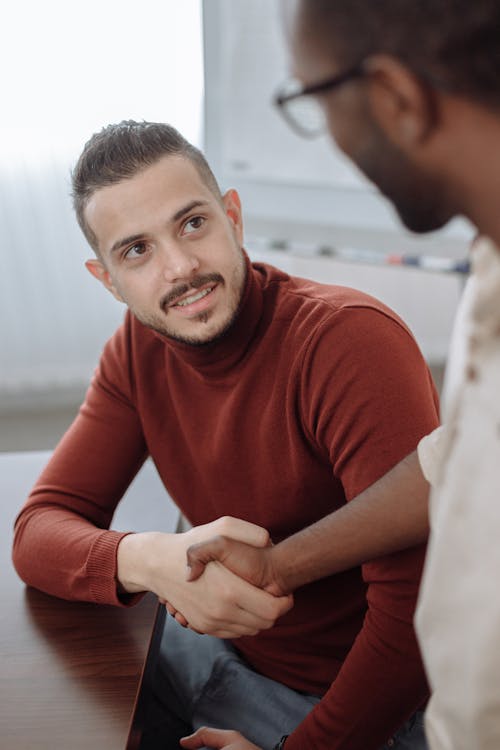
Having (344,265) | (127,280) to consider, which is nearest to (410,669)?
(127,280)

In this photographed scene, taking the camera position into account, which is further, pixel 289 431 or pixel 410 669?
pixel 289 431


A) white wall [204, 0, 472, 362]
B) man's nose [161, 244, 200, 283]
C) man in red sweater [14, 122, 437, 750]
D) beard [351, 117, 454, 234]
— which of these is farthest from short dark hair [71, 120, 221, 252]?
white wall [204, 0, 472, 362]

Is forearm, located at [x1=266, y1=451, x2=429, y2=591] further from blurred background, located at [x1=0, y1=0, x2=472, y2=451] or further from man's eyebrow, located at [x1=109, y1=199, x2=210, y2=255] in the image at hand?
blurred background, located at [x1=0, y1=0, x2=472, y2=451]

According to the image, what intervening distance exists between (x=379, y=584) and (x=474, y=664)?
0.43m

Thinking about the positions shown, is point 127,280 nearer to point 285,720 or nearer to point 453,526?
point 285,720

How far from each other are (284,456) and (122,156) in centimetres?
50

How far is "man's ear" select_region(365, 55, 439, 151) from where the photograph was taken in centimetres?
59

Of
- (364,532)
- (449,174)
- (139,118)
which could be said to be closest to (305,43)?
(449,174)

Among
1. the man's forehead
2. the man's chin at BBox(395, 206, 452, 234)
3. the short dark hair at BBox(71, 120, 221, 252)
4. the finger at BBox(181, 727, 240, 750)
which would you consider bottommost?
the finger at BBox(181, 727, 240, 750)

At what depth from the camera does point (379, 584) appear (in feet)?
3.42

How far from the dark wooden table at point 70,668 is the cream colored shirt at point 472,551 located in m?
0.38

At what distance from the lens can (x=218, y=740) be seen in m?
1.09

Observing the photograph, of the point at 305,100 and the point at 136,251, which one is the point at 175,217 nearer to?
the point at 136,251

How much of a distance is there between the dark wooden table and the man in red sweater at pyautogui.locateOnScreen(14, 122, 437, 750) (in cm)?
3
